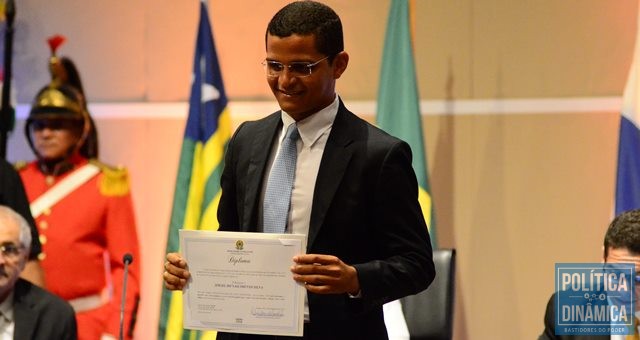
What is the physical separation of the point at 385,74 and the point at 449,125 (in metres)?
0.43

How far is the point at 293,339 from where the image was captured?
201 cm

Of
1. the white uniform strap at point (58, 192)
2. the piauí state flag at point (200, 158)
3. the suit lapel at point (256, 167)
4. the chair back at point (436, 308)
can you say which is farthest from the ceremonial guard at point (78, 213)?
the suit lapel at point (256, 167)

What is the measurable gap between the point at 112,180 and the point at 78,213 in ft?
0.92

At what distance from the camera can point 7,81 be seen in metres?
5.32

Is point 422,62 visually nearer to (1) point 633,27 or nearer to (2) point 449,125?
(2) point 449,125

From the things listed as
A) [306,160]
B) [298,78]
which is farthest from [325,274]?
[298,78]

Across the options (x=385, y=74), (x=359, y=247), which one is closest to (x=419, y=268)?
(x=359, y=247)

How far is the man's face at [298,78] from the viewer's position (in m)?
→ 1.96

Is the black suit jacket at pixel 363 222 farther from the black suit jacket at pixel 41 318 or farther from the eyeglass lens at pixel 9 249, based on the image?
the eyeglass lens at pixel 9 249

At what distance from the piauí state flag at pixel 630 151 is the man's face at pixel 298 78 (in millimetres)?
2606

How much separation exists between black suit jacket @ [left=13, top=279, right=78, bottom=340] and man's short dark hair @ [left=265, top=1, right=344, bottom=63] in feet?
6.09

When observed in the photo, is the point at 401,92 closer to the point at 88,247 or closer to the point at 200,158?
the point at 200,158

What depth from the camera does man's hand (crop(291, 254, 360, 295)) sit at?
1.84 metres

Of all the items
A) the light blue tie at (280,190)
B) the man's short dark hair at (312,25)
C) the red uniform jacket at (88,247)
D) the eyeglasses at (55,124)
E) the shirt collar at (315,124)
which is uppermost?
the man's short dark hair at (312,25)
